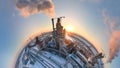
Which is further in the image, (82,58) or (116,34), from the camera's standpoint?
(116,34)

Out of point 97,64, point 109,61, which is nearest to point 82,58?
point 97,64

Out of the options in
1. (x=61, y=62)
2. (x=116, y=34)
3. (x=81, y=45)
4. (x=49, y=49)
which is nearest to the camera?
(x=61, y=62)

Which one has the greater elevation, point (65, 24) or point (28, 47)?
point (65, 24)

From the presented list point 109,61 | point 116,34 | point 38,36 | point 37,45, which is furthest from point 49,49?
point 116,34

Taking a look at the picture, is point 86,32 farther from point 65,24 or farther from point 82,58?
point 82,58

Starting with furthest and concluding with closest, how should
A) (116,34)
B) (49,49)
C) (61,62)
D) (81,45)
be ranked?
(116,34) → (81,45) → (49,49) → (61,62)

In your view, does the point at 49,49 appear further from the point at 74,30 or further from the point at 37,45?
the point at 74,30
